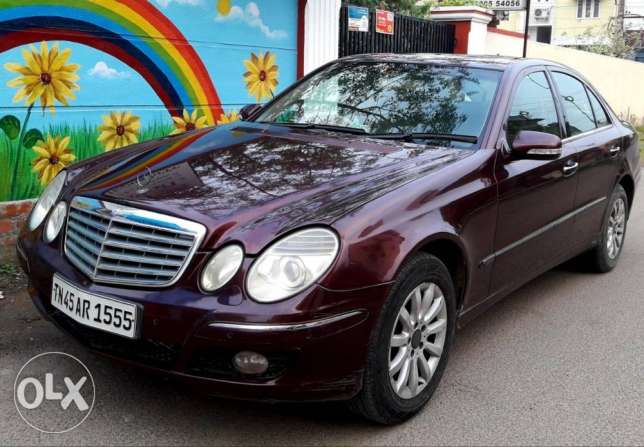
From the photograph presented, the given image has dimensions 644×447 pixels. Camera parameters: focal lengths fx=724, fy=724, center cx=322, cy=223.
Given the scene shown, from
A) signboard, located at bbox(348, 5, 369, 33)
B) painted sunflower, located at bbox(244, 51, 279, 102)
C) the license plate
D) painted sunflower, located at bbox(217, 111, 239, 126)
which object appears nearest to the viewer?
the license plate

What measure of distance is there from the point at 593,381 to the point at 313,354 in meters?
1.79

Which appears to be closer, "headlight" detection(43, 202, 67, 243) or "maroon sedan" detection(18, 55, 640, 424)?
"maroon sedan" detection(18, 55, 640, 424)

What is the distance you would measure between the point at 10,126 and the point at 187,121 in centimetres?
174

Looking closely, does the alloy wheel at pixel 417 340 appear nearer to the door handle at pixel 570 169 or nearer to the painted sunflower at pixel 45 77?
the door handle at pixel 570 169

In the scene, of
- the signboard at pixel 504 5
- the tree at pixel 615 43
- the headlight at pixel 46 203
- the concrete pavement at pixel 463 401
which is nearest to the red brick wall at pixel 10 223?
the concrete pavement at pixel 463 401

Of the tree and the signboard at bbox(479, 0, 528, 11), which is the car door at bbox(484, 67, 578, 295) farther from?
the tree

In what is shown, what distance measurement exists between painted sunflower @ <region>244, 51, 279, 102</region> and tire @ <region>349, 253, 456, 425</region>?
182 inches

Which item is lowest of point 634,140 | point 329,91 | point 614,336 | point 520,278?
point 614,336

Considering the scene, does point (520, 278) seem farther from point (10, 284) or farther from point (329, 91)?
point (10, 284)

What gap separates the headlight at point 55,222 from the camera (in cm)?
332

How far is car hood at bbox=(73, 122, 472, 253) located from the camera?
290 centimetres

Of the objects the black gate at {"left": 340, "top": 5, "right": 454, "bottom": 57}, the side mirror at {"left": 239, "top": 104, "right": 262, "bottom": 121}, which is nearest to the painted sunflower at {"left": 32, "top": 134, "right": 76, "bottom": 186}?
the side mirror at {"left": 239, "top": 104, "right": 262, "bottom": 121}

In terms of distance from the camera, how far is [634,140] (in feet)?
19.1

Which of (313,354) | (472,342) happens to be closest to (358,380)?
(313,354)
